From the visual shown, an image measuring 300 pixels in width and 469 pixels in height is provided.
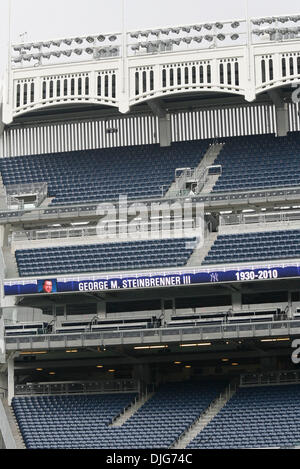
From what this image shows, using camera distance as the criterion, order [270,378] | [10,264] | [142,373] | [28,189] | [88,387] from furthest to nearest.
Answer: [28,189] → [142,373] → [10,264] → [88,387] → [270,378]

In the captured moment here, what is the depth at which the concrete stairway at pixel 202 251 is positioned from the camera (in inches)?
1708

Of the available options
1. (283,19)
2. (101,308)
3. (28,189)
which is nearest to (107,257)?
(101,308)

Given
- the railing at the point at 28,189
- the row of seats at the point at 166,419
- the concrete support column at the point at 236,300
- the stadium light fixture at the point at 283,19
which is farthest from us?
the railing at the point at 28,189

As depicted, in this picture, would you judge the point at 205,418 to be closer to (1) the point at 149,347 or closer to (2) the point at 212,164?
(1) the point at 149,347

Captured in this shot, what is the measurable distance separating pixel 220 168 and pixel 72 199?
7.32 meters

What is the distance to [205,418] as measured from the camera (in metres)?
42.2

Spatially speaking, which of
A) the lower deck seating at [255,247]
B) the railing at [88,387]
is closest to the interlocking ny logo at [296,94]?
the lower deck seating at [255,247]

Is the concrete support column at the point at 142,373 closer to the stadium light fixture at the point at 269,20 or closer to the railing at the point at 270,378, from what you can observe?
the railing at the point at 270,378

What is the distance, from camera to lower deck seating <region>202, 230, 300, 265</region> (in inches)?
1677

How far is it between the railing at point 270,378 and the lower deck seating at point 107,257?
606 centimetres

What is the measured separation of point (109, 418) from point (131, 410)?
1.24 m

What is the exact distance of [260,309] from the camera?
43.8 metres
